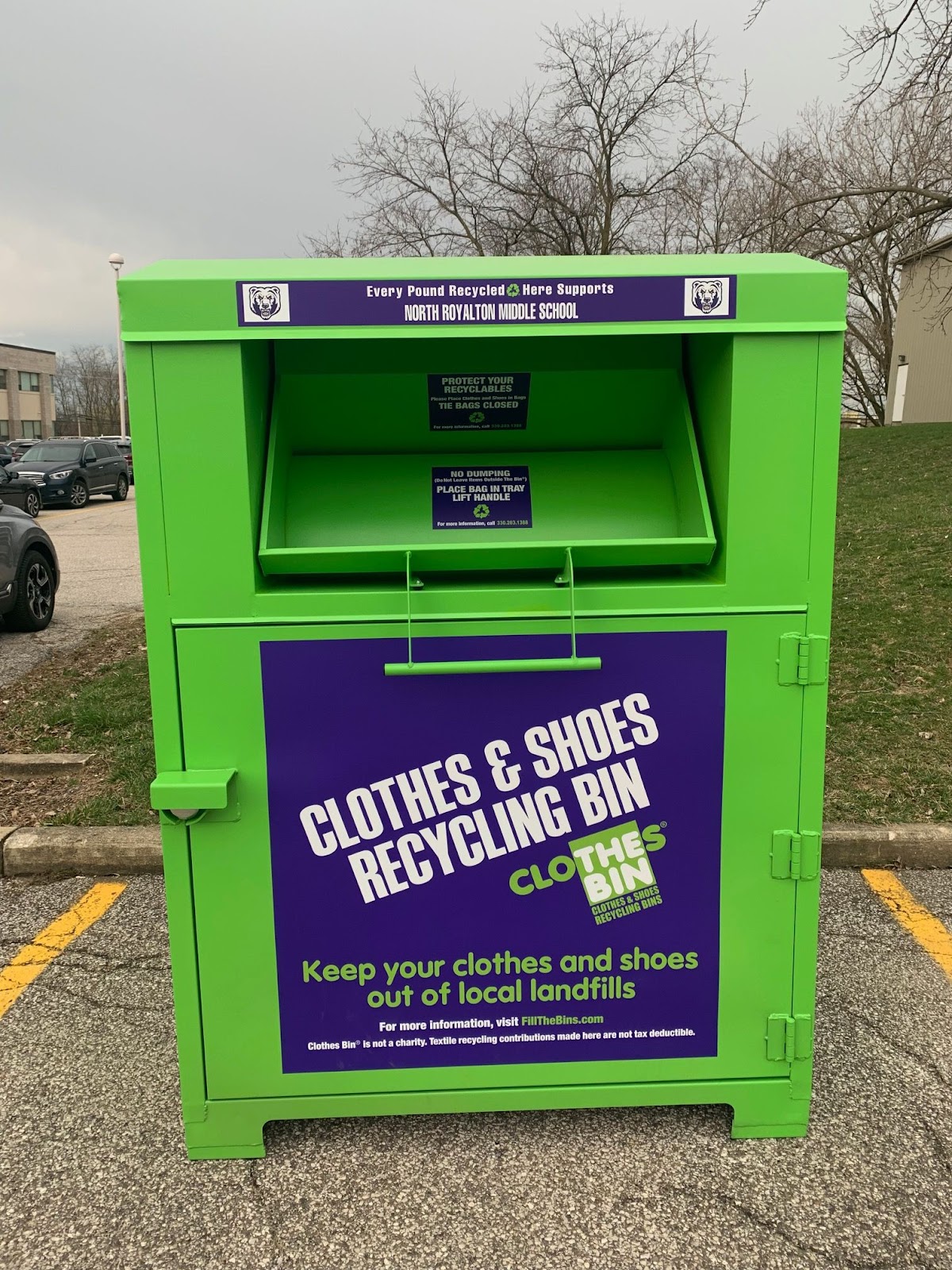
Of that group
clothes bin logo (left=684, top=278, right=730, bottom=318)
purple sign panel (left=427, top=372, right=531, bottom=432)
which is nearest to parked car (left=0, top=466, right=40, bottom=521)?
purple sign panel (left=427, top=372, right=531, bottom=432)

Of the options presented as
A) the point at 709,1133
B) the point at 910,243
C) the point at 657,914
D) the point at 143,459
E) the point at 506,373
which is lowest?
the point at 709,1133

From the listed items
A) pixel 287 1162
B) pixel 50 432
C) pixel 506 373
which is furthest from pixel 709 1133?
pixel 50 432

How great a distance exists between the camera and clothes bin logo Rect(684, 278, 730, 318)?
1.95m

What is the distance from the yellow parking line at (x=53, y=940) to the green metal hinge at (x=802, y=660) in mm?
2506

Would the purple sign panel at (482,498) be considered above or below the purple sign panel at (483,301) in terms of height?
below

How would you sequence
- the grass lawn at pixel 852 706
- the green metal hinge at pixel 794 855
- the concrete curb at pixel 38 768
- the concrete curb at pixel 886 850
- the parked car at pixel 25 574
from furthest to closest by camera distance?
1. the parked car at pixel 25 574
2. the concrete curb at pixel 38 768
3. the grass lawn at pixel 852 706
4. the concrete curb at pixel 886 850
5. the green metal hinge at pixel 794 855

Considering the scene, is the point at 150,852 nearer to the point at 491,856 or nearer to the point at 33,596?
the point at 491,856

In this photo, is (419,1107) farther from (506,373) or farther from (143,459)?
(506,373)

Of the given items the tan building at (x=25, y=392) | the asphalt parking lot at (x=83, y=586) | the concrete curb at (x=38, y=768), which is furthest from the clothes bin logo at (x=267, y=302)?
the tan building at (x=25, y=392)

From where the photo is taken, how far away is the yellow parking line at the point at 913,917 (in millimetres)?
3084

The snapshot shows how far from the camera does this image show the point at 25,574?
7699 millimetres

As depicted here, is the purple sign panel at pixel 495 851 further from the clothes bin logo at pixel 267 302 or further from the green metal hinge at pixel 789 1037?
the clothes bin logo at pixel 267 302

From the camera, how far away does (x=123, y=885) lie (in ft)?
11.9

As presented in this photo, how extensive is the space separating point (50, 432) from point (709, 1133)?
7612 centimetres
